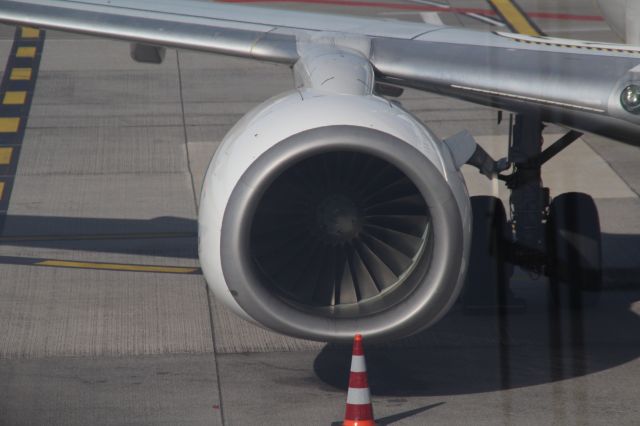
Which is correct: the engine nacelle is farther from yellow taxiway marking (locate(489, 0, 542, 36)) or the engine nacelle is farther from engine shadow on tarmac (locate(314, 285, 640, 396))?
yellow taxiway marking (locate(489, 0, 542, 36))

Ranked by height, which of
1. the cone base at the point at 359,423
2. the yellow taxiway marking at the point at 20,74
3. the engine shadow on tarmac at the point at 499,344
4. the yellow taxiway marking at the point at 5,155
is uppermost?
the yellow taxiway marking at the point at 20,74

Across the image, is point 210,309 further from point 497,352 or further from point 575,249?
point 575,249

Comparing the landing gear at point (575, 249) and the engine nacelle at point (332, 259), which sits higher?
the engine nacelle at point (332, 259)

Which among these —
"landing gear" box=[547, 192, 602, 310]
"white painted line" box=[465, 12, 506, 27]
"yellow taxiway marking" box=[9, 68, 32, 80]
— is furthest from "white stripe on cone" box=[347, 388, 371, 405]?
"white painted line" box=[465, 12, 506, 27]

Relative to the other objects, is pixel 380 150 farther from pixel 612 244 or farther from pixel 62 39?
pixel 62 39

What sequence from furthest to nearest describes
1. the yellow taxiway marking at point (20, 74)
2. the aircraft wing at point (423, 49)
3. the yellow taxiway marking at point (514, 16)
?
the yellow taxiway marking at point (514, 16), the yellow taxiway marking at point (20, 74), the aircraft wing at point (423, 49)

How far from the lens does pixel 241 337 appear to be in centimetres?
870

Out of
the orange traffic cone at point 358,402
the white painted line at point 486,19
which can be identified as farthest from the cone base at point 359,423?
the white painted line at point 486,19

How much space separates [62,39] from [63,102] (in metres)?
4.68

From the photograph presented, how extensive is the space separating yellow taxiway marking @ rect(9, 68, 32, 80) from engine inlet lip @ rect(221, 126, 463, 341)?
39.4ft

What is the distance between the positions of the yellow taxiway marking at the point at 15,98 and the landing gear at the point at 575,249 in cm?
925

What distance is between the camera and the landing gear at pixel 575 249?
9.36 meters

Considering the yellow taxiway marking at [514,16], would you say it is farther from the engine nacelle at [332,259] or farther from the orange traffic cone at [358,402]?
the orange traffic cone at [358,402]

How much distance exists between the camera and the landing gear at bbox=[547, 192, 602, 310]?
9.36 meters
